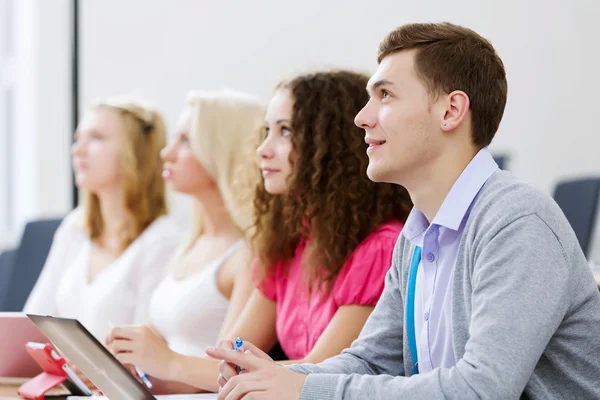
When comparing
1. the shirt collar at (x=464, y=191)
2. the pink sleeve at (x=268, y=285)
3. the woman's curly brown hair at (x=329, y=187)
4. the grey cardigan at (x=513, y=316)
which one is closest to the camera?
the grey cardigan at (x=513, y=316)

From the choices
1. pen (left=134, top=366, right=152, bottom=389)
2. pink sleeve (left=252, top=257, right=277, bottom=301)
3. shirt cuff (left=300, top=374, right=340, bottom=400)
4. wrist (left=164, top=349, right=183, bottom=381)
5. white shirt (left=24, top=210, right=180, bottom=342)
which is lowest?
white shirt (left=24, top=210, right=180, bottom=342)

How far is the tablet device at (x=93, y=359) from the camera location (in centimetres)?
135

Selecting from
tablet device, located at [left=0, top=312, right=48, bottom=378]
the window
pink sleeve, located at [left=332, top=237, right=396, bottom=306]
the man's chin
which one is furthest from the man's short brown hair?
the window

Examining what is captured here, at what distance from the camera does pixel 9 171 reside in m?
4.54

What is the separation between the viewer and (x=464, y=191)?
52.6 inches

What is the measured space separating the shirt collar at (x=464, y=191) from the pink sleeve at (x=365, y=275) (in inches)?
21.4

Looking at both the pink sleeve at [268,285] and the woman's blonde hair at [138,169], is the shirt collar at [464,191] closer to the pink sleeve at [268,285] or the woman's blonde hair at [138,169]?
the pink sleeve at [268,285]

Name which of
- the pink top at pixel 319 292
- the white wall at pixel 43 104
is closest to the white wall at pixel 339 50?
the white wall at pixel 43 104

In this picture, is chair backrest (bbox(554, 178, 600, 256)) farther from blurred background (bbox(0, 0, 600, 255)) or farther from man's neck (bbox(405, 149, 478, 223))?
man's neck (bbox(405, 149, 478, 223))

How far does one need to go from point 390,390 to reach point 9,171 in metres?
3.74

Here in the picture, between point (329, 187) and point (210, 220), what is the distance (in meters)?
0.71

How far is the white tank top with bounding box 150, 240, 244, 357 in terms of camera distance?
244 cm

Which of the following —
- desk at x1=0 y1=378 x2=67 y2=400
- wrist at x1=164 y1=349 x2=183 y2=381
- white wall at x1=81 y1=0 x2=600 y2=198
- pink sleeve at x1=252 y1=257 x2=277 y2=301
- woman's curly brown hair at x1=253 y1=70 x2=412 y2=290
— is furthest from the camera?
white wall at x1=81 y1=0 x2=600 y2=198

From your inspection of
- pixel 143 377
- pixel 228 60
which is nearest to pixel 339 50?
pixel 228 60
